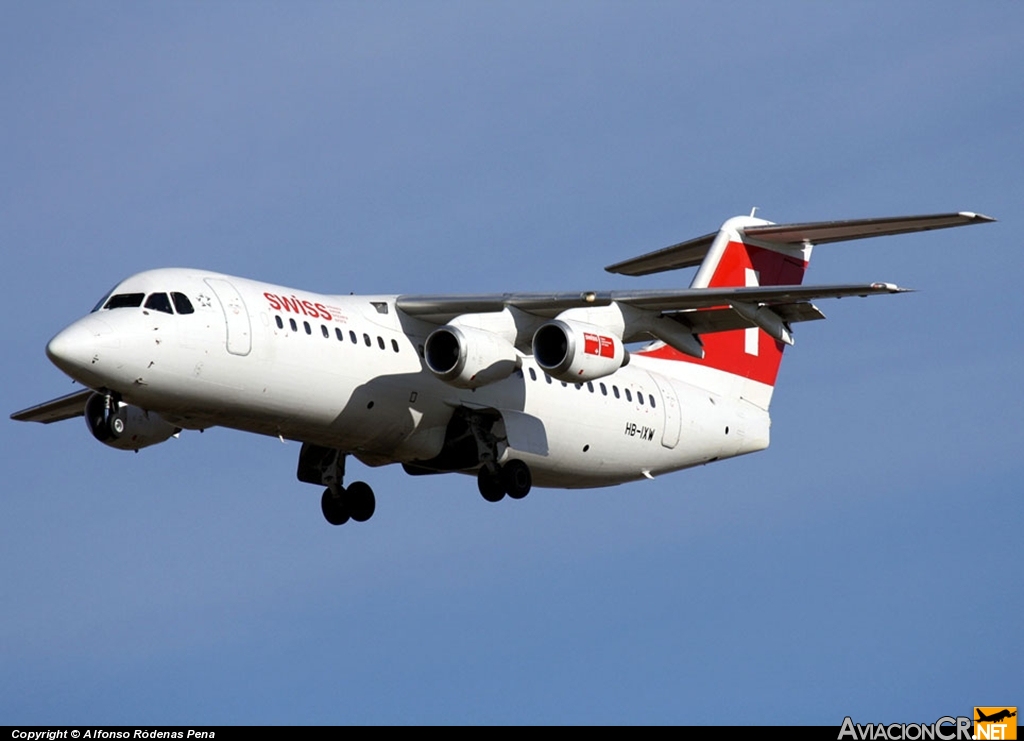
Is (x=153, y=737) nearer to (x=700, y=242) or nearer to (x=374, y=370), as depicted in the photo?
(x=374, y=370)

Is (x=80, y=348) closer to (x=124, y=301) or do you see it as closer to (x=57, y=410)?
(x=124, y=301)

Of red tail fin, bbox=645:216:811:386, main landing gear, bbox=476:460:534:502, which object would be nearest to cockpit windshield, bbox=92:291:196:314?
main landing gear, bbox=476:460:534:502

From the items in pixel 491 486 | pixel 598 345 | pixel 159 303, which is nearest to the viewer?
pixel 159 303

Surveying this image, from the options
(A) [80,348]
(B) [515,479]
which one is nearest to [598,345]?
(B) [515,479]

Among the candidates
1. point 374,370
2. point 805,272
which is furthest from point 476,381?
point 805,272

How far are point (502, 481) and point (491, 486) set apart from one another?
5.2 inches

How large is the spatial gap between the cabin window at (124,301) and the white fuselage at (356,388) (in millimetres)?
83

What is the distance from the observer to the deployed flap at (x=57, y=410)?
24.5 m

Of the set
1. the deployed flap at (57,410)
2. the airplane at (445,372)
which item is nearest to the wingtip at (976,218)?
the airplane at (445,372)

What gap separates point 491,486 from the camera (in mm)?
22875

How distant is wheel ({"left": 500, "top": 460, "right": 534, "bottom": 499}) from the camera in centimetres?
2289

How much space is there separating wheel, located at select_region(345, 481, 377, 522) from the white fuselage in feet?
2.65

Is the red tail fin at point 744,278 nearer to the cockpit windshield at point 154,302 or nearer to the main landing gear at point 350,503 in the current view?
the main landing gear at point 350,503

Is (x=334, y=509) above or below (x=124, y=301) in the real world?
below
